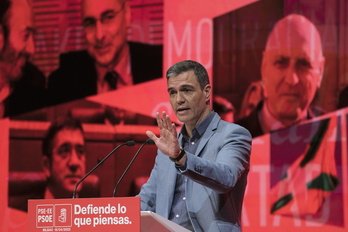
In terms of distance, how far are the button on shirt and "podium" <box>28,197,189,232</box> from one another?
518 millimetres

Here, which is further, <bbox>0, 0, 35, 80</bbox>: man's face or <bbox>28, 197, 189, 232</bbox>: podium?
<bbox>0, 0, 35, 80</bbox>: man's face

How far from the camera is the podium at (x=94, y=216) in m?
2.05

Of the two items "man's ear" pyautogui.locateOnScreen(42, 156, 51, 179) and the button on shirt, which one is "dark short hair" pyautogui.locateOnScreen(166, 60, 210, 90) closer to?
the button on shirt

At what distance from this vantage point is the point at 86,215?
210cm

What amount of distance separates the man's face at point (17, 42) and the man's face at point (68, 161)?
0.83m

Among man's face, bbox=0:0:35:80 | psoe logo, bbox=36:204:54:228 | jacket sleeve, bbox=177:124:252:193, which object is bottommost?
psoe logo, bbox=36:204:54:228

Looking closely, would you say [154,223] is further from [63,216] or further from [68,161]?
[68,161]

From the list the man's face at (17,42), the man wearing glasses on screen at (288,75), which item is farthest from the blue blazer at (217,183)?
the man's face at (17,42)

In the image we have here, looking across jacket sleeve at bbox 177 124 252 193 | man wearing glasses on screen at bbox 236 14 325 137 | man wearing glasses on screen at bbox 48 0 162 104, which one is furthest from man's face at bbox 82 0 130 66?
jacket sleeve at bbox 177 124 252 193

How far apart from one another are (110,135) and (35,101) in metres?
0.85

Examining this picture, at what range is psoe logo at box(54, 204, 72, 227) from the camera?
83.0 inches

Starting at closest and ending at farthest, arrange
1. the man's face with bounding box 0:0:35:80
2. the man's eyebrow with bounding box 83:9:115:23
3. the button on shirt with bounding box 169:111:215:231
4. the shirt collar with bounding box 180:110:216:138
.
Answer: the button on shirt with bounding box 169:111:215:231 < the shirt collar with bounding box 180:110:216:138 < the man's eyebrow with bounding box 83:9:115:23 < the man's face with bounding box 0:0:35:80

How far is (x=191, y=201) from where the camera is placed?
265 cm

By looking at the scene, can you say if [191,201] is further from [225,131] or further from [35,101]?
[35,101]
